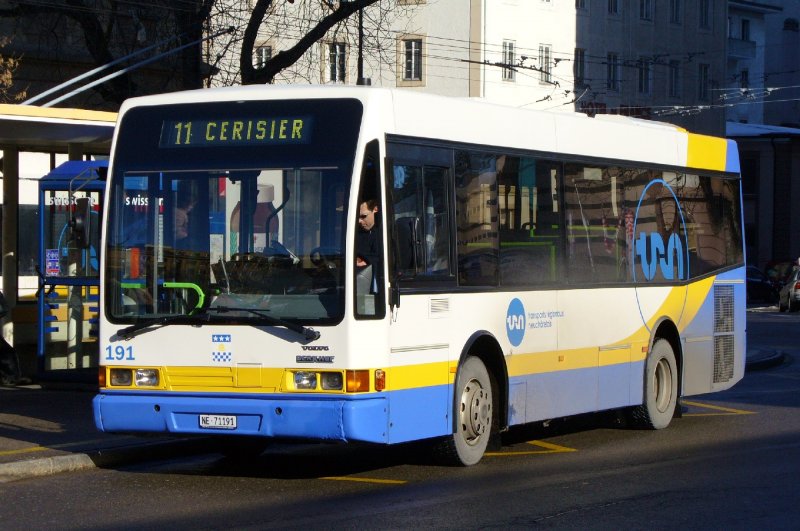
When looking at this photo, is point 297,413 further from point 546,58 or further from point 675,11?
point 675,11

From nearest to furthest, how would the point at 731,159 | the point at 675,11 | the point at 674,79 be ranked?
the point at 731,159
the point at 674,79
the point at 675,11

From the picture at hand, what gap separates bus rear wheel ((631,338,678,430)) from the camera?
49.9ft

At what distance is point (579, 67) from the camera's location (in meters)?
69.8

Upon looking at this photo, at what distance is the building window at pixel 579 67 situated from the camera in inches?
2734

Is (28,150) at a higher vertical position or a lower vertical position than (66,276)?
higher

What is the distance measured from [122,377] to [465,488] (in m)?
2.65

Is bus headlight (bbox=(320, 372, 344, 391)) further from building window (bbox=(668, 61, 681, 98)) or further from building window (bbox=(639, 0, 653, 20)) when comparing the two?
building window (bbox=(668, 61, 681, 98))

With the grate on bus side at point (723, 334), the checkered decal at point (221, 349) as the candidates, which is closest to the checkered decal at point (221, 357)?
the checkered decal at point (221, 349)

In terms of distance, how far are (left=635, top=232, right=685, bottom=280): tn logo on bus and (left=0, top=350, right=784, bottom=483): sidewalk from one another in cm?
473

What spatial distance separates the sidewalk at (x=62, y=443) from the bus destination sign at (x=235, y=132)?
7.58 ft

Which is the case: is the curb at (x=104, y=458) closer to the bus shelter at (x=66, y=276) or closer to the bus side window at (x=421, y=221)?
the bus side window at (x=421, y=221)

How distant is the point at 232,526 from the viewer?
9180 millimetres

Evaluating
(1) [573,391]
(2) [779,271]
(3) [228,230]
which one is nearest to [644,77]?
(2) [779,271]

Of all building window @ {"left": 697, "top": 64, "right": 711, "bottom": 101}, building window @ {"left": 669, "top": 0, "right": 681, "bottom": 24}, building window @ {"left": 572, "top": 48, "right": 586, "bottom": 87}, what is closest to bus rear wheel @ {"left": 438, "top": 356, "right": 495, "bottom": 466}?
building window @ {"left": 572, "top": 48, "right": 586, "bottom": 87}
